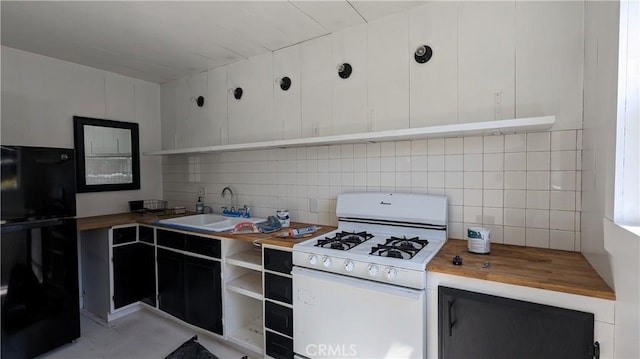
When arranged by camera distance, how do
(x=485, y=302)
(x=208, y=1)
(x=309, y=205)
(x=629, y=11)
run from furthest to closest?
1. (x=309, y=205)
2. (x=208, y=1)
3. (x=485, y=302)
4. (x=629, y=11)

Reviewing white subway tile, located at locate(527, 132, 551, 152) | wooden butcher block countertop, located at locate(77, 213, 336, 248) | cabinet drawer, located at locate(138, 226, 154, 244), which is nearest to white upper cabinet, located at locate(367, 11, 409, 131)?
white subway tile, located at locate(527, 132, 551, 152)

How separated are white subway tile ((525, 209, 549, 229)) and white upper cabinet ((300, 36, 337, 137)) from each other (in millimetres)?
1471

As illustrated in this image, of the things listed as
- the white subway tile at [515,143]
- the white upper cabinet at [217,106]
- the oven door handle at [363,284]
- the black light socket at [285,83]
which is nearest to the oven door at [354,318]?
the oven door handle at [363,284]

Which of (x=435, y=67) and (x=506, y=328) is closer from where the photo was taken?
(x=506, y=328)

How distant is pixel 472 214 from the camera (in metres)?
1.94

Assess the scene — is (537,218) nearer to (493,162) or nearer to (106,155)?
(493,162)

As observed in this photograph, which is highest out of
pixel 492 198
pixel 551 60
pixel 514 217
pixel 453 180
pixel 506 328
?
pixel 551 60

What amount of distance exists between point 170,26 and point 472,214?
256 cm

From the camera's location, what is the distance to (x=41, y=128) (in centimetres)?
277

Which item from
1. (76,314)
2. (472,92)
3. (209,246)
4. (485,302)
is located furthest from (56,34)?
(485,302)

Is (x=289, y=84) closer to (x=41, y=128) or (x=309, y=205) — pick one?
(x=309, y=205)

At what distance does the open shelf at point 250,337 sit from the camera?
2213mm

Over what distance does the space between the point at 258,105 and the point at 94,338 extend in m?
2.46

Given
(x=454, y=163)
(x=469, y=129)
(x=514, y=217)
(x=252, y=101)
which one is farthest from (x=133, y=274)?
(x=514, y=217)
